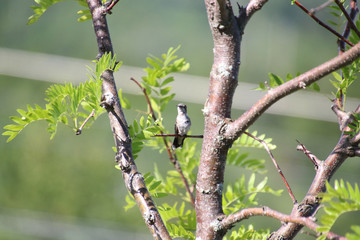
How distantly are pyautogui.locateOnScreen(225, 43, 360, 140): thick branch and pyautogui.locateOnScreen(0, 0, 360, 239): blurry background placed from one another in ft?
8.17

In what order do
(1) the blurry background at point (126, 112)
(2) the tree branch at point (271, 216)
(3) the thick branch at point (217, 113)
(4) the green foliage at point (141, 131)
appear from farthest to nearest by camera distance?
1. (1) the blurry background at point (126, 112)
2. (4) the green foliage at point (141, 131)
3. (3) the thick branch at point (217, 113)
4. (2) the tree branch at point (271, 216)

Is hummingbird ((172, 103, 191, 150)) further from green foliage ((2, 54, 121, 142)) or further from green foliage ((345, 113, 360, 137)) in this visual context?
green foliage ((345, 113, 360, 137))

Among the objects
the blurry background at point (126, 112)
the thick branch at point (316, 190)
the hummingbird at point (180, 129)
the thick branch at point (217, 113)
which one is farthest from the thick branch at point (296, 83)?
the blurry background at point (126, 112)

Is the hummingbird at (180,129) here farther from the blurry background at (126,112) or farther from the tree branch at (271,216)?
the blurry background at (126,112)

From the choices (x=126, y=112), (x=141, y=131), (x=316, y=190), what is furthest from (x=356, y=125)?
(x=126, y=112)

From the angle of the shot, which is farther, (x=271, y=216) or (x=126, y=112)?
(x=126, y=112)

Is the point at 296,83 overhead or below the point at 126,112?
overhead

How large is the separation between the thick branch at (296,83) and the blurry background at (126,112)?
8.17 feet

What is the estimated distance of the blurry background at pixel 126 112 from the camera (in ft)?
11.0

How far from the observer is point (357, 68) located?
77cm

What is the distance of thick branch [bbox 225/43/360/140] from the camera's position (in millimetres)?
545

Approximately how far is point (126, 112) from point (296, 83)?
134 inches

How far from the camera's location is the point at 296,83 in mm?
568

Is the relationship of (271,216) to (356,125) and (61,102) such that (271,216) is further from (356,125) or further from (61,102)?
(61,102)
